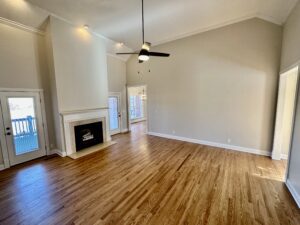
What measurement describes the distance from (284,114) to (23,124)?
7.26 metres

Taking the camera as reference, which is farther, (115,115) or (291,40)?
(115,115)

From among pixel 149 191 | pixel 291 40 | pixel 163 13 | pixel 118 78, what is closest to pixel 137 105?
pixel 118 78

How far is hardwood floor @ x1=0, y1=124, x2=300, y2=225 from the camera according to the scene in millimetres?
2137

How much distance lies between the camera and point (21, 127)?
396 centimetres

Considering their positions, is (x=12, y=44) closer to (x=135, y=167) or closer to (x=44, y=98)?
(x=44, y=98)

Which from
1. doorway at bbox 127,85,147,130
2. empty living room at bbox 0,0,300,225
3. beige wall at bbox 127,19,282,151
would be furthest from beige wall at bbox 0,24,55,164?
doorway at bbox 127,85,147,130

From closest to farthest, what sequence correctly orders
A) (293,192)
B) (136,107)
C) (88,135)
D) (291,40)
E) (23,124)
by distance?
(293,192) < (291,40) < (23,124) < (88,135) < (136,107)

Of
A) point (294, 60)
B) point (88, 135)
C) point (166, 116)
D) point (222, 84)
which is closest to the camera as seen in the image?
point (294, 60)

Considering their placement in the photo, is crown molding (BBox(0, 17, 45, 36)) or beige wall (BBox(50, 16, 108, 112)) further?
beige wall (BBox(50, 16, 108, 112))

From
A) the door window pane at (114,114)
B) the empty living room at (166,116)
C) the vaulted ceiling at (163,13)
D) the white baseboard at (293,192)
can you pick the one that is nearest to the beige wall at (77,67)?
the empty living room at (166,116)

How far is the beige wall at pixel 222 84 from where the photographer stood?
4.05 metres

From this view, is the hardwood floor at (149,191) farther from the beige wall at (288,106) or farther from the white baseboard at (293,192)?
the beige wall at (288,106)

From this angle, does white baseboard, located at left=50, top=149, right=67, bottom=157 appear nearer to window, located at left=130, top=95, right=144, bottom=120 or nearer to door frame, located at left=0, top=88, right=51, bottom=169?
door frame, located at left=0, top=88, right=51, bottom=169

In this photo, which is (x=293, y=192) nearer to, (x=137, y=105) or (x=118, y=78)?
(x=118, y=78)
